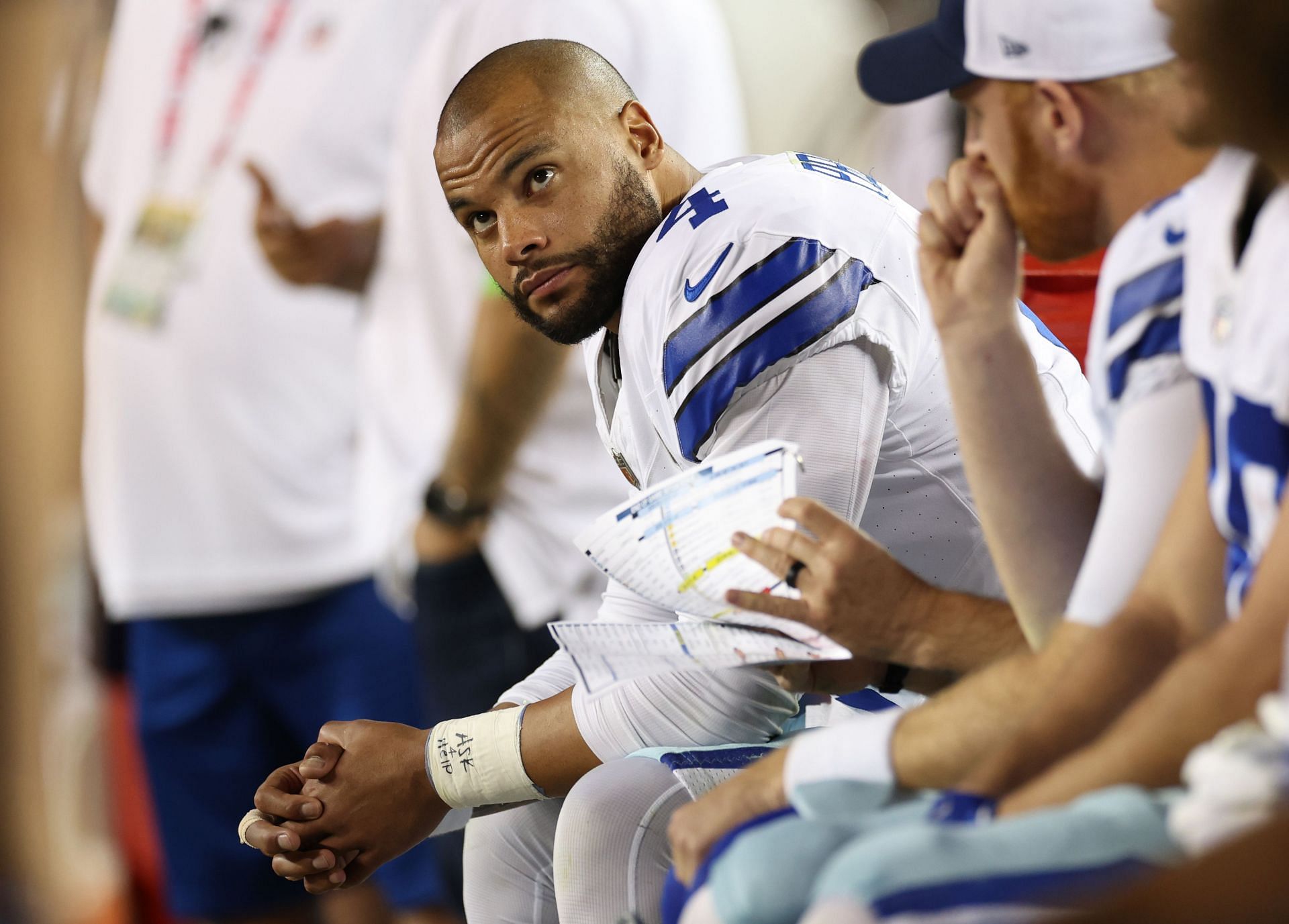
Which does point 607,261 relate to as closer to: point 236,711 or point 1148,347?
point 1148,347

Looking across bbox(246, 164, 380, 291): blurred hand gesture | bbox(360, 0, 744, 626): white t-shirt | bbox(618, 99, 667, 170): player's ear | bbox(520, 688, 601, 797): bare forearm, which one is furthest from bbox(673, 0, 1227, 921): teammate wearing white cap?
bbox(246, 164, 380, 291): blurred hand gesture

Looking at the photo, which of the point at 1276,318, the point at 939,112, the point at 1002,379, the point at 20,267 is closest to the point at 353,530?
the point at 20,267

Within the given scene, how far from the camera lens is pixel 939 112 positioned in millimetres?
2979

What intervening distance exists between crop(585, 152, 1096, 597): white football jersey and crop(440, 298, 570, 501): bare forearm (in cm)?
105

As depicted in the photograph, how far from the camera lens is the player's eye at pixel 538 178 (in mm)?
1656

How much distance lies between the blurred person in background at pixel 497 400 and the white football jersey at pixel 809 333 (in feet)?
3.41

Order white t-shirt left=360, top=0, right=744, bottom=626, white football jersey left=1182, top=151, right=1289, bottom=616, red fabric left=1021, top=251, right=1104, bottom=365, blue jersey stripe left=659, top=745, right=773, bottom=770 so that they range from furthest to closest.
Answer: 1. white t-shirt left=360, top=0, right=744, bottom=626
2. red fabric left=1021, top=251, right=1104, bottom=365
3. blue jersey stripe left=659, top=745, right=773, bottom=770
4. white football jersey left=1182, top=151, right=1289, bottom=616

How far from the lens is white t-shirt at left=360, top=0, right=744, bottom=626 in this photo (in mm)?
2604

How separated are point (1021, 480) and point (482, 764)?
2.09 feet

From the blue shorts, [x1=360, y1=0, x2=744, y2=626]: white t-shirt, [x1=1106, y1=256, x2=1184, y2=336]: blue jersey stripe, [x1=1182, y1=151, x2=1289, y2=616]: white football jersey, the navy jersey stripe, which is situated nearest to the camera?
the navy jersey stripe

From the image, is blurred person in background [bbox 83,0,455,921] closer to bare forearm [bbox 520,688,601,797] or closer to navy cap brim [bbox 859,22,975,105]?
bare forearm [bbox 520,688,601,797]

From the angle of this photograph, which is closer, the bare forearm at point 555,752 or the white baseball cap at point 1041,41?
the white baseball cap at point 1041,41

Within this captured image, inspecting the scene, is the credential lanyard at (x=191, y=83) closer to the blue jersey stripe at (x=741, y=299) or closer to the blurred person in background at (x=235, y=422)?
the blurred person in background at (x=235, y=422)

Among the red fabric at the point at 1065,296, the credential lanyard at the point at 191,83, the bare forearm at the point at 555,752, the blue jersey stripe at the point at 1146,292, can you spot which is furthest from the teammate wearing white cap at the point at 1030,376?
the credential lanyard at the point at 191,83
